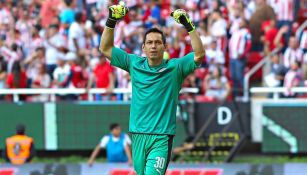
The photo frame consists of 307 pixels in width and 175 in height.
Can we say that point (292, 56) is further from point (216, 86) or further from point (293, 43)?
point (216, 86)

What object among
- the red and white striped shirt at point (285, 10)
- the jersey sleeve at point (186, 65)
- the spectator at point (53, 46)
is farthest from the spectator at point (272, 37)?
the jersey sleeve at point (186, 65)

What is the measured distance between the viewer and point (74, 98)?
19.8m

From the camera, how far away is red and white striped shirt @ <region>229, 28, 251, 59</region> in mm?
19422

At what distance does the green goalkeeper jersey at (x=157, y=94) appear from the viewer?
952 centimetres

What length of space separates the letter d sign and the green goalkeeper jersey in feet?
31.6

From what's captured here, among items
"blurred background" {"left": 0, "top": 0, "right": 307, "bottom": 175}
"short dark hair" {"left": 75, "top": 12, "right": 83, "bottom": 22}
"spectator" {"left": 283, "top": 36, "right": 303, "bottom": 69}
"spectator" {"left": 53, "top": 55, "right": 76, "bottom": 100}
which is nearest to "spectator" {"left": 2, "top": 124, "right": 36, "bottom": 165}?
"blurred background" {"left": 0, "top": 0, "right": 307, "bottom": 175}

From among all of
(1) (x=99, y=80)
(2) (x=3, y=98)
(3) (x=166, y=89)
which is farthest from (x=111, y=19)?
(2) (x=3, y=98)

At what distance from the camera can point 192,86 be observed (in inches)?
758

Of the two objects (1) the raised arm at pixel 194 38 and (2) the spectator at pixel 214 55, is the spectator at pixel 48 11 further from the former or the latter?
(1) the raised arm at pixel 194 38

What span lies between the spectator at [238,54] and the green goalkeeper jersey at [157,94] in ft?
32.3

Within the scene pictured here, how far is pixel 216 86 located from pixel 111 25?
966 cm

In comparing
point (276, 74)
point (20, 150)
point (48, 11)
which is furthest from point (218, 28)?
point (20, 150)

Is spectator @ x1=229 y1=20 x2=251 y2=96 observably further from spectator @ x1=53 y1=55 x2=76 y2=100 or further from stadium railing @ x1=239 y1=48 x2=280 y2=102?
spectator @ x1=53 y1=55 x2=76 y2=100

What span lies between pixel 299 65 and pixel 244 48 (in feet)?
4.09
